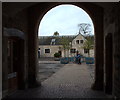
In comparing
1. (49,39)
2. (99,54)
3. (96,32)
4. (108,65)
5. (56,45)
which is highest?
(49,39)

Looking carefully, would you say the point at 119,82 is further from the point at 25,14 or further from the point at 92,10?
the point at 25,14

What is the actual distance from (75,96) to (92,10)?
359 cm

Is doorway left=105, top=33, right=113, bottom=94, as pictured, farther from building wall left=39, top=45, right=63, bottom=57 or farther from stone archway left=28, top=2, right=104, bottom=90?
building wall left=39, top=45, right=63, bottom=57

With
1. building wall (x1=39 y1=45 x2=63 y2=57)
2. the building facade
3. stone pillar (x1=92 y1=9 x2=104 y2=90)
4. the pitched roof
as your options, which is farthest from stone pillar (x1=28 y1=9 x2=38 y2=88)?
the pitched roof

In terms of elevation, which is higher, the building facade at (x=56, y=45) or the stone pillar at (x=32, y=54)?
the building facade at (x=56, y=45)

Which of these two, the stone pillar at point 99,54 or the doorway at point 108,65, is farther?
the stone pillar at point 99,54

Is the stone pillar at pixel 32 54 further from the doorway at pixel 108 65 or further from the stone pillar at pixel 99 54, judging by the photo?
the doorway at pixel 108 65

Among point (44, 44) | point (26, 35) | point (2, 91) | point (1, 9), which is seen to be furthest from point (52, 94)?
point (44, 44)

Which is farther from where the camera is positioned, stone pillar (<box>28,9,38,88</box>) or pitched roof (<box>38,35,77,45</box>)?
pitched roof (<box>38,35,77,45</box>)

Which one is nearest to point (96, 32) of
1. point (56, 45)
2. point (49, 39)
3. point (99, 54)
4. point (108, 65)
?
point (99, 54)

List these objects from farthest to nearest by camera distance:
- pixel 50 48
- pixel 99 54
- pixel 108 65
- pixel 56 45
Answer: pixel 50 48, pixel 56 45, pixel 99 54, pixel 108 65

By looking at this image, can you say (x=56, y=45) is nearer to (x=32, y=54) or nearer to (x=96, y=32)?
(x=32, y=54)

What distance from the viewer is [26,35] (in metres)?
8.11

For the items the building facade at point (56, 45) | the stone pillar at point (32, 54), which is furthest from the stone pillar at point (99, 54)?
the building facade at point (56, 45)
